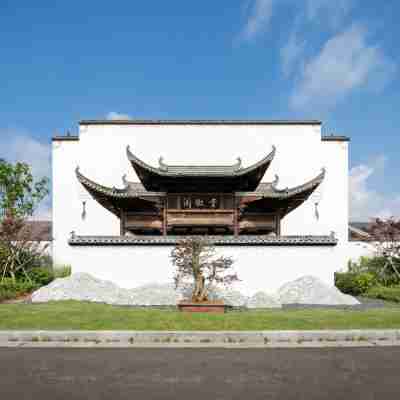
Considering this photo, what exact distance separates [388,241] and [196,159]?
1126cm

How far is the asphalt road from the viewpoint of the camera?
4.15 meters

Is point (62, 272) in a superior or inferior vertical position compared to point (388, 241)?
inferior

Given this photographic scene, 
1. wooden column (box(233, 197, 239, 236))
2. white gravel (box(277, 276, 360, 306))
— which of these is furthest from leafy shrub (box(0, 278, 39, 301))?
white gravel (box(277, 276, 360, 306))

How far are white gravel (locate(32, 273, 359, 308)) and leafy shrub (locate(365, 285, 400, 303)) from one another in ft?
4.46

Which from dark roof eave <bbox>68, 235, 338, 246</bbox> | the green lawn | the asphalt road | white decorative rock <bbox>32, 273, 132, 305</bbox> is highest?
dark roof eave <bbox>68, 235, 338, 246</bbox>

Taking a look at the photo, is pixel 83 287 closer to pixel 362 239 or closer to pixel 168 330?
pixel 168 330

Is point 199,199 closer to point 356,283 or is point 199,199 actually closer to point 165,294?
point 165,294

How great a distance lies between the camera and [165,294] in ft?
41.1

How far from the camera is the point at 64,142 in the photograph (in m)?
20.9

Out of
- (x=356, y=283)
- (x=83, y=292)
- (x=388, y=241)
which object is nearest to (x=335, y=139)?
(x=388, y=241)

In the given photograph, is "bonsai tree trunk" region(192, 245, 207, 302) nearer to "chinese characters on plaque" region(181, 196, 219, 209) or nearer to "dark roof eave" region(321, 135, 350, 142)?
"chinese characters on plaque" region(181, 196, 219, 209)

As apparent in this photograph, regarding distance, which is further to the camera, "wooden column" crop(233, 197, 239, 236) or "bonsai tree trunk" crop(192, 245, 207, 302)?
"wooden column" crop(233, 197, 239, 236)

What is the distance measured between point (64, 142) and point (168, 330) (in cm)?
1709

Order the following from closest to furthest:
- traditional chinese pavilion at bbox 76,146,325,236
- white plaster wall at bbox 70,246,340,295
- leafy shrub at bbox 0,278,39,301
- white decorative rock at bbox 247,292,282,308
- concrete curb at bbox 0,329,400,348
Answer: concrete curb at bbox 0,329,400,348 < white decorative rock at bbox 247,292,282,308 < leafy shrub at bbox 0,278,39,301 < white plaster wall at bbox 70,246,340,295 < traditional chinese pavilion at bbox 76,146,325,236
